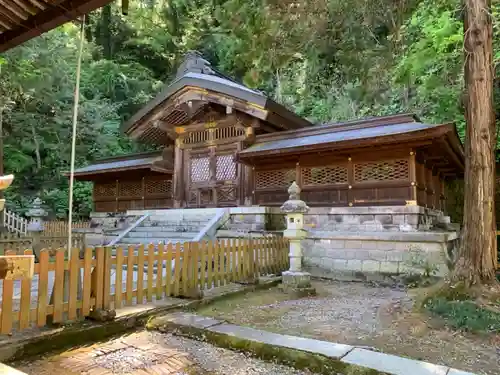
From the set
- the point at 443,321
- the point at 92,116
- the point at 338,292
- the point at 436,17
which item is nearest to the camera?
the point at 443,321

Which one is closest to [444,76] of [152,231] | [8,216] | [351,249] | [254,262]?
[351,249]

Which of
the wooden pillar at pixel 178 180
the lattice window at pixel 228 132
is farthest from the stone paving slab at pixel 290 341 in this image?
the wooden pillar at pixel 178 180

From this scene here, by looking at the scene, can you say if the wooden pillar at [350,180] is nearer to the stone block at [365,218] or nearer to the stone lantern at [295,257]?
the stone block at [365,218]

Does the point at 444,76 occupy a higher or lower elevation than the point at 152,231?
higher

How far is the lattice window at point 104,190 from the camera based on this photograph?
15664mm

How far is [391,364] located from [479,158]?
3.66m

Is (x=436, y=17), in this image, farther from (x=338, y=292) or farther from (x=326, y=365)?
(x=326, y=365)

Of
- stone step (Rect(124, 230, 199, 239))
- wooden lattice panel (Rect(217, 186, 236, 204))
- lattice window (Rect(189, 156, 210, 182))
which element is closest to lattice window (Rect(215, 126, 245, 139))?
lattice window (Rect(189, 156, 210, 182))

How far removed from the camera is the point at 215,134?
41.9 feet

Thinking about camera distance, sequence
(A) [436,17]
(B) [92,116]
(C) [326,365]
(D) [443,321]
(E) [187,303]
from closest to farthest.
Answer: (C) [326,365] < (D) [443,321] < (E) [187,303] < (A) [436,17] < (B) [92,116]

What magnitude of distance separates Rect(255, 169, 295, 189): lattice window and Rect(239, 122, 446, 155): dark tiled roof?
862 mm

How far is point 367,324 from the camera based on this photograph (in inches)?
183

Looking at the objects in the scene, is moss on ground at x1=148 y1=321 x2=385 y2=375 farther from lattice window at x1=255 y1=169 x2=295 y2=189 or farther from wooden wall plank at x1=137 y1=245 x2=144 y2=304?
lattice window at x1=255 y1=169 x2=295 y2=189

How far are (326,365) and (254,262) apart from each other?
407 centimetres
